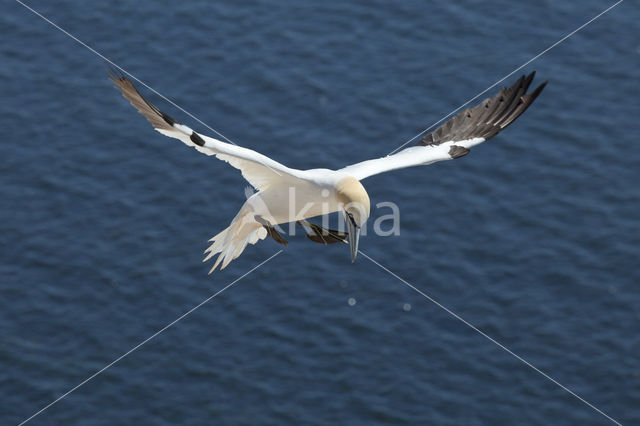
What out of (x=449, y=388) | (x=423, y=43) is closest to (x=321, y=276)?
(x=449, y=388)

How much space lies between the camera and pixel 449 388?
4594 cm

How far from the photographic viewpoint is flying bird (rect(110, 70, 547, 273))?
23453 millimetres

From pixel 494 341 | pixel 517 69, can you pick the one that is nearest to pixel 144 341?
pixel 494 341

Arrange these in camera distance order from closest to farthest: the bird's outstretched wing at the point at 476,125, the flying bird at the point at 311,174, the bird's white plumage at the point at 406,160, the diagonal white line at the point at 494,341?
the flying bird at the point at 311,174 → the bird's white plumage at the point at 406,160 → the bird's outstretched wing at the point at 476,125 → the diagonal white line at the point at 494,341

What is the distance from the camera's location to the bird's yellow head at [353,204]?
23297mm

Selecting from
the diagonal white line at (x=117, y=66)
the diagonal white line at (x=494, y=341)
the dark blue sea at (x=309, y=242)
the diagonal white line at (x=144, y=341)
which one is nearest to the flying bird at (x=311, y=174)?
the diagonal white line at (x=494, y=341)

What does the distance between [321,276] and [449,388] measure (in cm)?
659

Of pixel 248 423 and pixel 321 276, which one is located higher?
pixel 321 276

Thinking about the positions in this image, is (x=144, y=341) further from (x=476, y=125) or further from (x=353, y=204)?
(x=353, y=204)

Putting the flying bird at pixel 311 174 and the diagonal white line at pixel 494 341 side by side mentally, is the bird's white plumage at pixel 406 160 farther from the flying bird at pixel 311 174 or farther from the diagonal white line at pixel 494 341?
the diagonal white line at pixel 494 341

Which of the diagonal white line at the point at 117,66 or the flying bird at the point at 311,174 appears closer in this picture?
the flying bird at the point at 311,174

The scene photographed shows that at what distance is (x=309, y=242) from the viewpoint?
5006cm

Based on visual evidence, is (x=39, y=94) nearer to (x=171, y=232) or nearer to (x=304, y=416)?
(x=171, y=232)

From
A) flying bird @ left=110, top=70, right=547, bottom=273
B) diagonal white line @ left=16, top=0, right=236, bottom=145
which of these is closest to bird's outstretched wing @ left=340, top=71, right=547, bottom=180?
flying bird @ left=110, top=70, right=547, bottom=273
